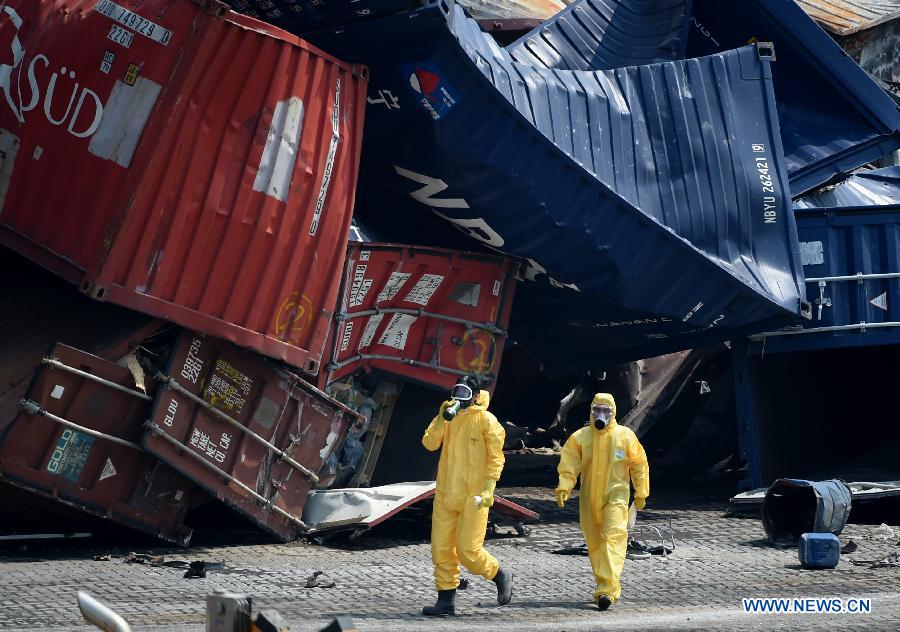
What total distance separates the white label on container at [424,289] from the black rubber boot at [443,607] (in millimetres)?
4078

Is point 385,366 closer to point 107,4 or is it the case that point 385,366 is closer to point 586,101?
point 586,101

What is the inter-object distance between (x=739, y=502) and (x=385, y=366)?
11.6 feet

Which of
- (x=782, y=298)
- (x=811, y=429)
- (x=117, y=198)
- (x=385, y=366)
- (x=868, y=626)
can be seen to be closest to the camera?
(x=868, y=626)

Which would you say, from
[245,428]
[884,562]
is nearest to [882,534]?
[884,562]

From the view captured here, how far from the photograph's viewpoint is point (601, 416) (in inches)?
351

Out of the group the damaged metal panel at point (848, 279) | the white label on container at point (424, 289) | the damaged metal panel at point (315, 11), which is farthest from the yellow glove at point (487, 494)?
the damaged metal panel at point (848, 279)

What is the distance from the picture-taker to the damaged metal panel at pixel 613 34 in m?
14.2

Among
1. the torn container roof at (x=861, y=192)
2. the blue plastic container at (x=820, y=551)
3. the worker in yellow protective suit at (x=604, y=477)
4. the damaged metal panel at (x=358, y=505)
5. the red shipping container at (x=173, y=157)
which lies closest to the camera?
the worker in yellow protective suit at (x=604, y=477)

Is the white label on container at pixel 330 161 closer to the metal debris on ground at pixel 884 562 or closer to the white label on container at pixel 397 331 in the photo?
the white label on container at pixel 397 331

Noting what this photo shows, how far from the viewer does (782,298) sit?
1270cm

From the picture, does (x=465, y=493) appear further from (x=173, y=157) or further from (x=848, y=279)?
(x=848, y=279)

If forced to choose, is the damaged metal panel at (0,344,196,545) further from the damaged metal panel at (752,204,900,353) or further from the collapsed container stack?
the damaged metal panel at (752,204,900,353)

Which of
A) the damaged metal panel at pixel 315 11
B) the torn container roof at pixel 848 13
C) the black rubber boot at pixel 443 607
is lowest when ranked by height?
the black rubber boot at pixel 443 607

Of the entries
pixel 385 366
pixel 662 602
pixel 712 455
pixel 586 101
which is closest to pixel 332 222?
pixel 385 366
